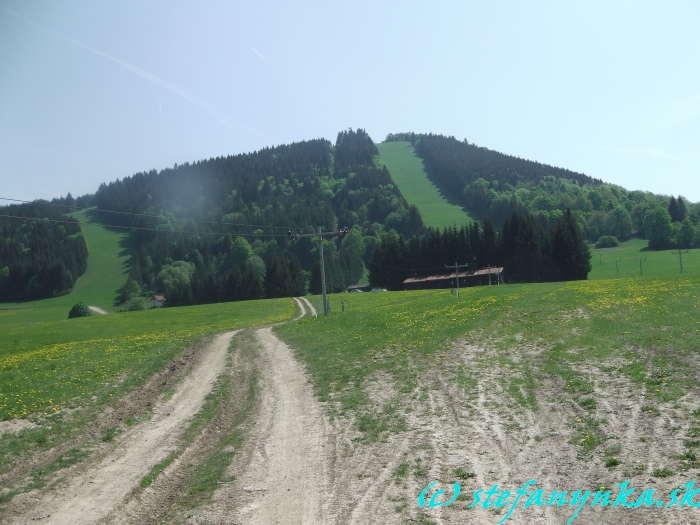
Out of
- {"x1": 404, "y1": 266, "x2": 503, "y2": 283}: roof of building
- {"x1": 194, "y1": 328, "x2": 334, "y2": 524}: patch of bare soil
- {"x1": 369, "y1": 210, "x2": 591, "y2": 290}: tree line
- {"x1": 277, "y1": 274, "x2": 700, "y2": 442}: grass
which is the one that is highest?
{"x1": 369, "y1": 210, "x2": 591, "y2": 290}: tree line

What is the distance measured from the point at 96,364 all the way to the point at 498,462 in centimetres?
2293

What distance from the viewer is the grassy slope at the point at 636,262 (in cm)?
11312

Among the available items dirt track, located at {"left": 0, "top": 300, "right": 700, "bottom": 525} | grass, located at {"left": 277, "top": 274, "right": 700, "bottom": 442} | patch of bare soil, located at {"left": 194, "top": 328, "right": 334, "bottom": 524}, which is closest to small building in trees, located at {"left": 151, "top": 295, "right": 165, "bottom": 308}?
grass, located at {"left": 277, "top": 274, "right": 700, "bottom": 442}

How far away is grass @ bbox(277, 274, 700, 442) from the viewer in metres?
17.8

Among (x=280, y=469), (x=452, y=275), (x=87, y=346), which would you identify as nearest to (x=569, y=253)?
(x=452, y=275)

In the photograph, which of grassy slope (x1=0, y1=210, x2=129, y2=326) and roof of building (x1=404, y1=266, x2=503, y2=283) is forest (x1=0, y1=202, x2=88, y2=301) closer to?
grassy slope (x1=0, y1=210, x2=129, y2=326)

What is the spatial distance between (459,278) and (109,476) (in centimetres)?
11544

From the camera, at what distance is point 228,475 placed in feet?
40.3

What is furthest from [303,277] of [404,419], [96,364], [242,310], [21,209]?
[404,419]

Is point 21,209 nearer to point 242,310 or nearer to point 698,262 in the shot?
point 242,310

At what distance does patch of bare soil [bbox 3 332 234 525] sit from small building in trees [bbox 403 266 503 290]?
105m

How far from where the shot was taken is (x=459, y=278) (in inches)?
4904

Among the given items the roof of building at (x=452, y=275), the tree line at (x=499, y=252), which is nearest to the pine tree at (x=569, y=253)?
the tree line at (x=499, y=252)

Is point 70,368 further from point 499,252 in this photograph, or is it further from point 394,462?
point 499,252
